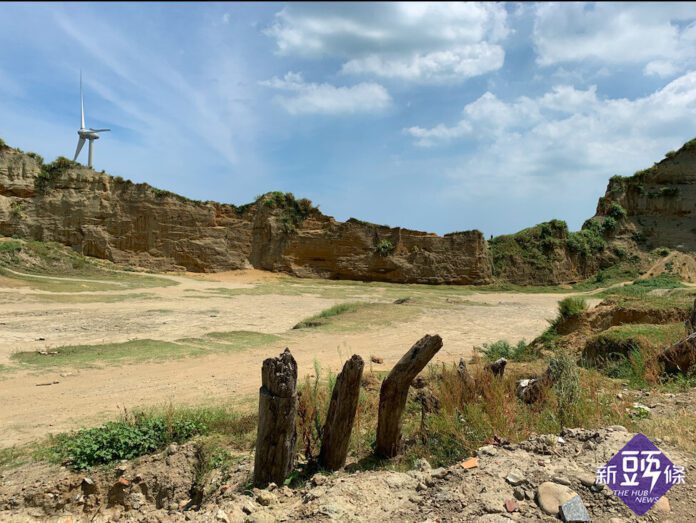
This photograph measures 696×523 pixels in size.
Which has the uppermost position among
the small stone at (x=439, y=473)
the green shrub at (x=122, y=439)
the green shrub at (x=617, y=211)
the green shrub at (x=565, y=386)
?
the green shrub at (x=617, y=211)

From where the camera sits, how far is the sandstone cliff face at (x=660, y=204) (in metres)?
41.5

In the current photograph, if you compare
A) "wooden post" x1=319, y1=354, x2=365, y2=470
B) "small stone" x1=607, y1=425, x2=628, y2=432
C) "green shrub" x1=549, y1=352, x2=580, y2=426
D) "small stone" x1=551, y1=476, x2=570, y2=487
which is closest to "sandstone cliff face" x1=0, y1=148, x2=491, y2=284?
"green shrub" x1=549, y1=352, x2=580, y2=426

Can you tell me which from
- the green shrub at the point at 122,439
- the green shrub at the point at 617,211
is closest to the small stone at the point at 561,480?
the green shrub at the point at 122,439

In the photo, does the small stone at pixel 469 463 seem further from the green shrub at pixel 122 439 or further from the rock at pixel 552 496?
the green shrub at pixel 122 439

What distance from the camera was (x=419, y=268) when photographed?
131ft

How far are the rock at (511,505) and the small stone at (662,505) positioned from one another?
0.99m

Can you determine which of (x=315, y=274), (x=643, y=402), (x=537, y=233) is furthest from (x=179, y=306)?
(x=537, y=233)

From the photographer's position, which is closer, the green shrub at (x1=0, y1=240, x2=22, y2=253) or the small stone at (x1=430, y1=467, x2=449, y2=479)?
the small stone at (x1=430, y1=467, x2=449, y2=479)

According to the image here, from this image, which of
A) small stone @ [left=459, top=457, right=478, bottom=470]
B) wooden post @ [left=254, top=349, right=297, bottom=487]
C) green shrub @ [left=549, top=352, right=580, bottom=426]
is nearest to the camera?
small stone @ [left=459, top=457, right=478, bottom=470]

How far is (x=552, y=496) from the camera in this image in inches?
142

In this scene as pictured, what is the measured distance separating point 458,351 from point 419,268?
27442 mm

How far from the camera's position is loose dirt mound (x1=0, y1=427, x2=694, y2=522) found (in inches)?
143

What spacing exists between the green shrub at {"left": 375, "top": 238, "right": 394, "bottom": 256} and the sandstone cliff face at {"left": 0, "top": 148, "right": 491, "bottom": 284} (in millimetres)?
83

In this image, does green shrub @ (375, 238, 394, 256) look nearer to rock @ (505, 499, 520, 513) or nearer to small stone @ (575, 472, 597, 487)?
small stone @ (575, 472, 597, 487)
